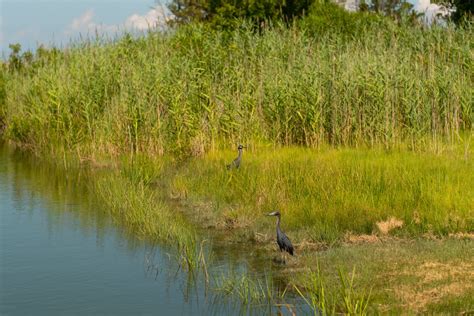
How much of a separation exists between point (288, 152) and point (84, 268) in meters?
6.29

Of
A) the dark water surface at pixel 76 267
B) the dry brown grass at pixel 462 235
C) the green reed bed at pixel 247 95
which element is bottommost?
the dark water surface at pixel 76 267

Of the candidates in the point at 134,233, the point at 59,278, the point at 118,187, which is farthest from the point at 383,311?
the point at 118,187

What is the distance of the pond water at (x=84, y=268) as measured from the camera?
29.7 feet

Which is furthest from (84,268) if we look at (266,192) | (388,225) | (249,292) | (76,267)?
(388,225)

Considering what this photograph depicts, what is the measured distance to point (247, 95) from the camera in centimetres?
1720

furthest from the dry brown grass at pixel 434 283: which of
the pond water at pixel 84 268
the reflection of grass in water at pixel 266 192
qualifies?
the pond water at pixel 84 268

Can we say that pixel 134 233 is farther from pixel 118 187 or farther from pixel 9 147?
pixel 9 147

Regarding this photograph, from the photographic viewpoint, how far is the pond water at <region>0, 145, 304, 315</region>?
905 cm

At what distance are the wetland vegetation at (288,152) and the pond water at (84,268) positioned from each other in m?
0.38

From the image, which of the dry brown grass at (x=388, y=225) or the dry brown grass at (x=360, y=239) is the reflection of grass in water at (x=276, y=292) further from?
the dry brown grass at (x=388, y=225)

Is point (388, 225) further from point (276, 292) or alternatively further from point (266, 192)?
point (276, 292)

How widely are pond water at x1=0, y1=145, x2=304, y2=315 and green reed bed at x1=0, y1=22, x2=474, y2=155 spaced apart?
11.5 ft

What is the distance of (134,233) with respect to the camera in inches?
501

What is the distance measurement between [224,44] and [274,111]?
7.25 meters
